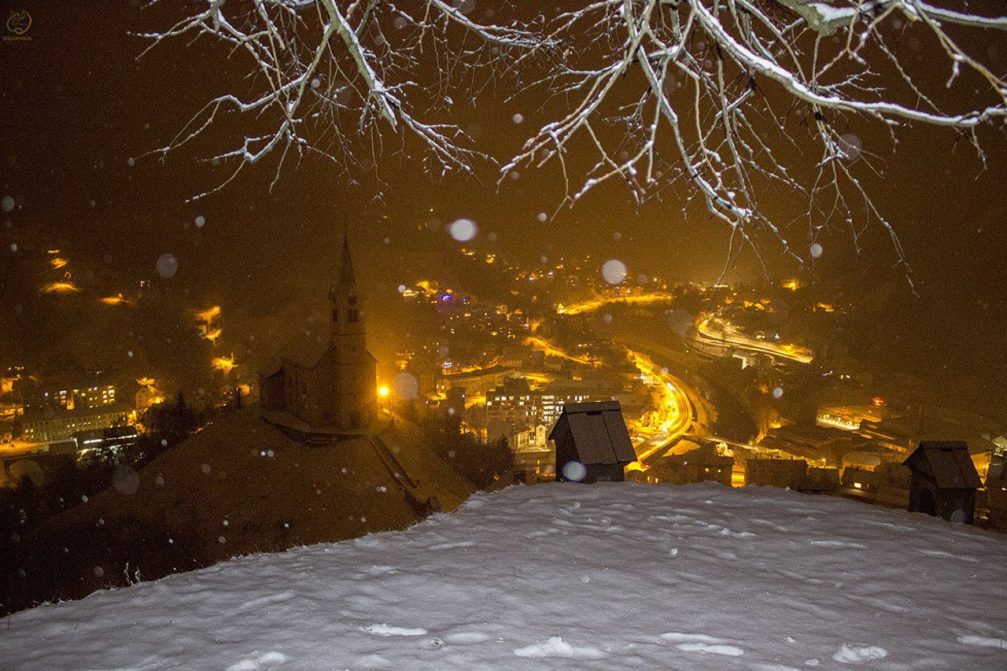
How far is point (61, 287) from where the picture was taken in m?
45.5

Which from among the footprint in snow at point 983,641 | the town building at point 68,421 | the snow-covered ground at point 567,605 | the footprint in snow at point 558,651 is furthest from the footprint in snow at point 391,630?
the town building at point 68,421

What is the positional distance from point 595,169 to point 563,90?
2.01 ft

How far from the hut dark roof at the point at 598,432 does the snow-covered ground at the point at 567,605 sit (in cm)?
180

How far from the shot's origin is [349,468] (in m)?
22.3

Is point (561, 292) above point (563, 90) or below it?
above

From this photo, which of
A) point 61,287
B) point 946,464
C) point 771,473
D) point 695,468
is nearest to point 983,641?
point 946,464

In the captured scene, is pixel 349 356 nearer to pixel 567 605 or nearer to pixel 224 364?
pixel 224 364

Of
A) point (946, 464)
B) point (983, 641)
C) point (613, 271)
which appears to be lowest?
point (983, 641)

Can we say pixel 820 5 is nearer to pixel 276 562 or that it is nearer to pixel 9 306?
pixel 276 562

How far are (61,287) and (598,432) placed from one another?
182 ft

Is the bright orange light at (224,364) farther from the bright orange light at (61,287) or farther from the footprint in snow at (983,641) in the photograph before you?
the footprint in snow at (983,641)

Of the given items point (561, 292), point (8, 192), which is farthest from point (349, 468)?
point (561, 292)

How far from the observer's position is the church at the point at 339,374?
85.4 ft

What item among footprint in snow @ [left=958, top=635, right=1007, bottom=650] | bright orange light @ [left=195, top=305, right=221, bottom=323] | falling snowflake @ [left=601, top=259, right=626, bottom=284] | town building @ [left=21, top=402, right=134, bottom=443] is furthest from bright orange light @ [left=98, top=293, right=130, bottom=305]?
falling snowflake @ [left=601, top=259, right=626, bottom=284]
